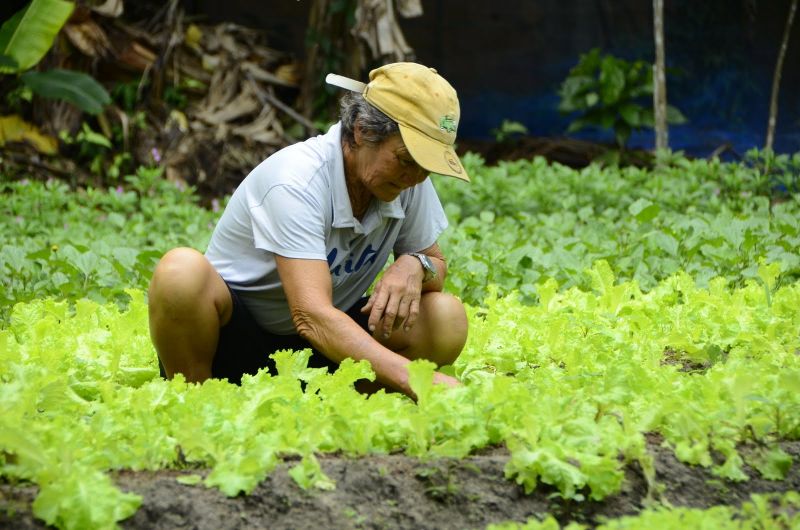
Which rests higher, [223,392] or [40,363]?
[223,392]

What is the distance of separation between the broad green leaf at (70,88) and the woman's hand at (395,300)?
20.2 feet

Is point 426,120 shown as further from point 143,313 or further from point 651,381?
point 143,313

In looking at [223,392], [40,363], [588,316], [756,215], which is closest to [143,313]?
[40,363]

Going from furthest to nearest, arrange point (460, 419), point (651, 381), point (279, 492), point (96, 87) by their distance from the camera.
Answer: point (96, 87)
point (651, 381)
point (460, 419)
point (279, 492)

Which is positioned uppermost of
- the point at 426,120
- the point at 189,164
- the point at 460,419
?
the point at 426,120

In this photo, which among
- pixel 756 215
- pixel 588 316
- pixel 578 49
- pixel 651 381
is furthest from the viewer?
pixel 578 49

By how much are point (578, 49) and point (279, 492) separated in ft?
33.4

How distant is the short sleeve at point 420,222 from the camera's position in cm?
375

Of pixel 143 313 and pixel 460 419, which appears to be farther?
pixel 143 313

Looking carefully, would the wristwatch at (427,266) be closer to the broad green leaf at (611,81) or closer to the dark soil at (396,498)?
the dark soil at (396,498)

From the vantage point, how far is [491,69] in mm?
12094


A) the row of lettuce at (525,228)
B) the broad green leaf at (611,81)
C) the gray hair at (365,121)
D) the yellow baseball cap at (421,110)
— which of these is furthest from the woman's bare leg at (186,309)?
the broad green leaf at (611,81)

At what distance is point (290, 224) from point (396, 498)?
1018 millimetres

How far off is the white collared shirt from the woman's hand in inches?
6.8
